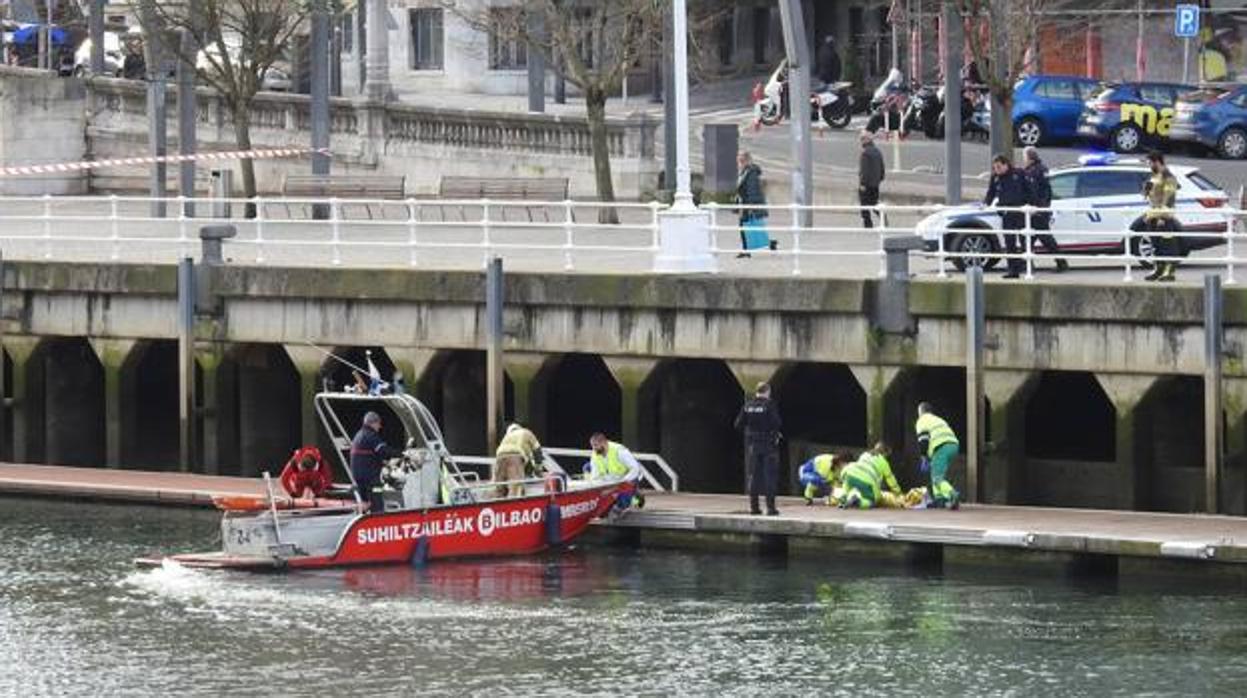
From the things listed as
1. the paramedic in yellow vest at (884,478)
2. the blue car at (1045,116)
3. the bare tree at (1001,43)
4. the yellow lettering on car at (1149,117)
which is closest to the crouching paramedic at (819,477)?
the paramedic in yellow vest at (884,478)

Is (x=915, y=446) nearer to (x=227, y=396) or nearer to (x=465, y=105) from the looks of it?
(x=227, y=396)

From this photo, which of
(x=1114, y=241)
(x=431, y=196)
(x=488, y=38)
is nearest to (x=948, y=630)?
(x=1114, y=241)

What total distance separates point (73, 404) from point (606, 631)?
1305cm

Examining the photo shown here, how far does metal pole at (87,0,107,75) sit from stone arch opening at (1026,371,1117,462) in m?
28.8

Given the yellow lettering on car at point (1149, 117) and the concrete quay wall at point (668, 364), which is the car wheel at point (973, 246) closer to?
the concrete quay wall at point (668, 364)

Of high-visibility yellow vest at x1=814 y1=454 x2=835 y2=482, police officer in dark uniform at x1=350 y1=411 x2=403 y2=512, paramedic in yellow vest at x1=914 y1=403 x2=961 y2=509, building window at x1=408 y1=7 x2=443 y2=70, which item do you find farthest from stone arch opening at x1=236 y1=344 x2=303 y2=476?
building window at x1=408 y1=7 x2=443 y2=70

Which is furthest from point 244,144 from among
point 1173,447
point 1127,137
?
point 1173,447

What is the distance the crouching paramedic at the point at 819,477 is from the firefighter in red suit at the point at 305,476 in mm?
5096

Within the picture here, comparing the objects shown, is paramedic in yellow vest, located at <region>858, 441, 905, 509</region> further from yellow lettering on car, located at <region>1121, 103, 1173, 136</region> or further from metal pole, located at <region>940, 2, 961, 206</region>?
yellow lettering on car, located at <region>1121, 103, 1173, 136</region>

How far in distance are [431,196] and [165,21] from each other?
503 cm

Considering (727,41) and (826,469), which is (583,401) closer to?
(826,469)

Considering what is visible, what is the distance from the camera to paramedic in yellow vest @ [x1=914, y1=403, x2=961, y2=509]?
37312mm

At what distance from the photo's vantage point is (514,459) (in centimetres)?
3862

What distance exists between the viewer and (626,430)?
40.7 meters
